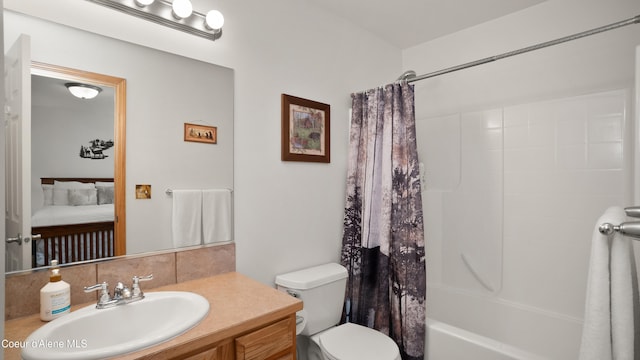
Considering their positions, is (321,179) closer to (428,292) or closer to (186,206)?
(186,206)

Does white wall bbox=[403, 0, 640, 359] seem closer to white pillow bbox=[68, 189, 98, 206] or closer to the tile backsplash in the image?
the tile backsplash

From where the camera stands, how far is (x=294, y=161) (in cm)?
198

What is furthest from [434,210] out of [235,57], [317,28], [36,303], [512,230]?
[36,303]

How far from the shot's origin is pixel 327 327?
1.89 metres

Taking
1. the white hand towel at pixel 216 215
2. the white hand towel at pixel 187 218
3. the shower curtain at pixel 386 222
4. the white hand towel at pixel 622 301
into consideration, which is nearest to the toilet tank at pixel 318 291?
the shower curtain at pixel 386 222

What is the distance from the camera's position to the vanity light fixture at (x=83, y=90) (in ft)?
4.06

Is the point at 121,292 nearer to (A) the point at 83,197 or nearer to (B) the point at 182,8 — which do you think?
(A) the point at 83,197

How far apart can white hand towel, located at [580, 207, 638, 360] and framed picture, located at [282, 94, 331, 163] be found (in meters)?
1.46

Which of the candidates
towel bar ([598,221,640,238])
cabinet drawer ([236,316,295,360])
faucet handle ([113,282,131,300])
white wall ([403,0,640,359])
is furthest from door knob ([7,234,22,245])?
white wall ([403,0,640,359])

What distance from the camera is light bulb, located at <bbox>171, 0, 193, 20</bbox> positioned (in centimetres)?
140

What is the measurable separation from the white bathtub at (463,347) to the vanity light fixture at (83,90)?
2.05m

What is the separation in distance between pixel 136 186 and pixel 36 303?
53 cm

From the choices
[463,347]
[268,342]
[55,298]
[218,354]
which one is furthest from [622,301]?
[55,298]

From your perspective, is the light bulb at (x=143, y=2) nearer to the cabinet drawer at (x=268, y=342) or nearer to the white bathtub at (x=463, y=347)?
the cabinet drawer at (x=268, y=342)
